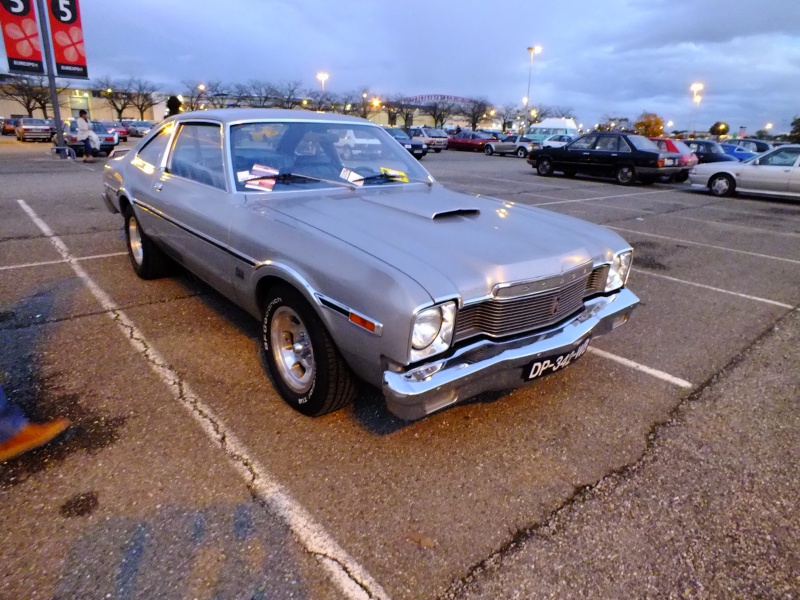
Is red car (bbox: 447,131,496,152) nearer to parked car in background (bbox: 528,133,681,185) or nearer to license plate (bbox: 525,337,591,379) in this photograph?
parked car in background (bbox: 528,133,681,185)

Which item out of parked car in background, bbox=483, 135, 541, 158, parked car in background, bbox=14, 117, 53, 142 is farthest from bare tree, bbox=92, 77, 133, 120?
parked car in background, bbox=483, 135, 541, 158

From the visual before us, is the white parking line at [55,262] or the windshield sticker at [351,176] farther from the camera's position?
the white parking line at [55,262]

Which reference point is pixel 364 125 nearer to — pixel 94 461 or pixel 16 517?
pixel 94 461

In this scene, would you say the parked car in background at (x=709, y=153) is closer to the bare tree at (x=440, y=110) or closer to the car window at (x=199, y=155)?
the car window at (x=199, y=155)

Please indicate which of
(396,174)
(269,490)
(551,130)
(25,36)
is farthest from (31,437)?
(551,130)

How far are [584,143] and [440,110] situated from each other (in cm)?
5788

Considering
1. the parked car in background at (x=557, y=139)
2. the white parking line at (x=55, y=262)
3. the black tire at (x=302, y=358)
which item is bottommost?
the white parking line at (x=55, y=262)

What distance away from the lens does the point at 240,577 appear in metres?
1.84

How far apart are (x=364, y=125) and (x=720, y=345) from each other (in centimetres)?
331

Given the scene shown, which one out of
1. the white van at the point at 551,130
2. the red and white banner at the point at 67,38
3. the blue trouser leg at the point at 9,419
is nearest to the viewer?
the blue trouser leg at the point at 9,419

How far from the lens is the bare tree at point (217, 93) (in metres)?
49.9

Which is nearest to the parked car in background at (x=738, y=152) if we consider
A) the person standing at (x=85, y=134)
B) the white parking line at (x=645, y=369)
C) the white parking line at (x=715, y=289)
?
the white parking line at (x=715, y=289)

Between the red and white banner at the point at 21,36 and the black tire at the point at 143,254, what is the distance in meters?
17.6

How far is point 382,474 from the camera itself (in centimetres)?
239
